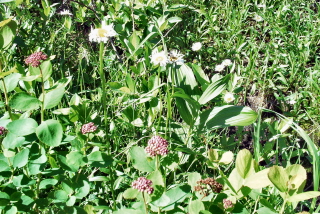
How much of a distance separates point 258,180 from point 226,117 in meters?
0.42

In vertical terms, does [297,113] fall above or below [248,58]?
below

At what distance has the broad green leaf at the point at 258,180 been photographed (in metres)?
1.02

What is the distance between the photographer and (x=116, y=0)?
7.22 feet

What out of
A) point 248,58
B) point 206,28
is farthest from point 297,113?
point 206,28

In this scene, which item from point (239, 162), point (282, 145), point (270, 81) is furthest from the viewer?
point (270, 81)

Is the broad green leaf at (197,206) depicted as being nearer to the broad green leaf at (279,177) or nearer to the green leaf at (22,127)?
the broad green leaf at (279,177)

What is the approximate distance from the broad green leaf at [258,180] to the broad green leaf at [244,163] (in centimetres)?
2

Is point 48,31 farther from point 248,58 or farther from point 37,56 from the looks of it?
point 37,56

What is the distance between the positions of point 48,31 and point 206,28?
1.09 metres

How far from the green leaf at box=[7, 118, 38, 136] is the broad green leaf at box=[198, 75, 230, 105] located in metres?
0.62

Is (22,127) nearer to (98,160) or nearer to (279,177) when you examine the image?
(98,160)

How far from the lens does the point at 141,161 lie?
113 centimetres

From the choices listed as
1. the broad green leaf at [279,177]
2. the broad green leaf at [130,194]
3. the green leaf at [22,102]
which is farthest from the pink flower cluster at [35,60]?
the broad green leaf at [279,177]

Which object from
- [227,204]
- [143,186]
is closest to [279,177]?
[227,204]
